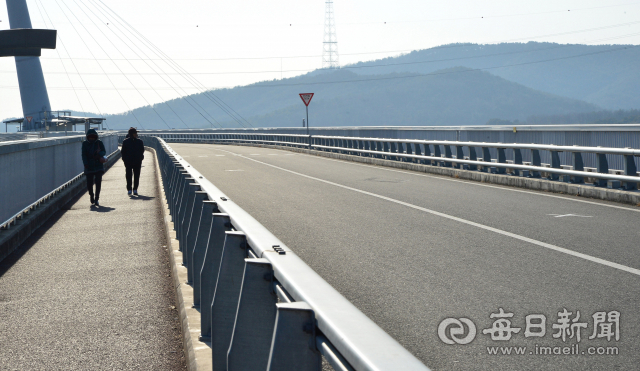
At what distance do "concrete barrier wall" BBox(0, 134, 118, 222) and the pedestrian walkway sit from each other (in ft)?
2.27

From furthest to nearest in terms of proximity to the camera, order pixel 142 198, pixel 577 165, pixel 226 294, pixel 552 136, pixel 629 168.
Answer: pixel 552 136 → pixel 142 198 → pixel 577 165 → pixel 629 168 → pixel 226 294

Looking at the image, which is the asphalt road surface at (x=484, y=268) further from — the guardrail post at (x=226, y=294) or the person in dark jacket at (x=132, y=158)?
the person in dark jacket at (x=132, y=158)

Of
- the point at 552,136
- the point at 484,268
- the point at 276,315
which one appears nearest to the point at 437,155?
the point at 552,136

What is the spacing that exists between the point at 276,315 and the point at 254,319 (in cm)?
43

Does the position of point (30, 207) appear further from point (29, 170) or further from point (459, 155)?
point (459, 155)

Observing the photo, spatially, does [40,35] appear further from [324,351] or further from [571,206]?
[324,351]

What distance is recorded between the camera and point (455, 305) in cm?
606

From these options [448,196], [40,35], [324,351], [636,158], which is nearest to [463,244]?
[448,196]

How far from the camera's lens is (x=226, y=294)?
13.3 feet

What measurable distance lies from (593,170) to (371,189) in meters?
5.25

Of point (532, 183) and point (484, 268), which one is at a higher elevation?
point (532, 183)

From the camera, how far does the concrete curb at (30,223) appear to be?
9.81m

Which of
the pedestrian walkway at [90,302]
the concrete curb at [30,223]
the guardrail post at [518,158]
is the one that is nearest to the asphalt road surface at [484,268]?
the pedestrian walkway at [90,302]

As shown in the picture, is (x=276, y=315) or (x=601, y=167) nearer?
(x=276, y=315)
